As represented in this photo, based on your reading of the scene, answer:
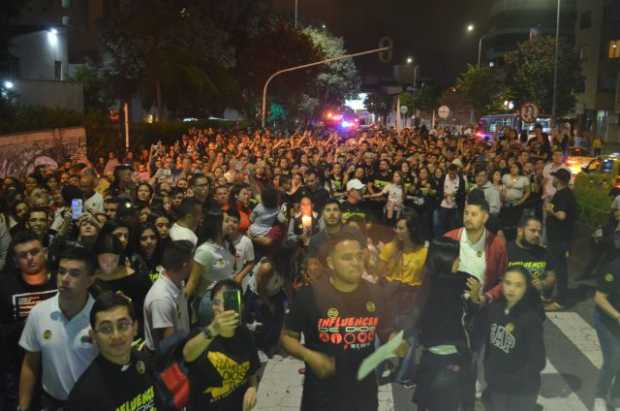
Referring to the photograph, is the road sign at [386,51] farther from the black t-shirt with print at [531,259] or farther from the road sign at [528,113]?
the black t-shirt with print at [531,259]

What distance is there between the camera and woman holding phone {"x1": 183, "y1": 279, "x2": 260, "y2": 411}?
3.68 metres

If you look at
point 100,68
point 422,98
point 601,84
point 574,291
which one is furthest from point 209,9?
point 422,98

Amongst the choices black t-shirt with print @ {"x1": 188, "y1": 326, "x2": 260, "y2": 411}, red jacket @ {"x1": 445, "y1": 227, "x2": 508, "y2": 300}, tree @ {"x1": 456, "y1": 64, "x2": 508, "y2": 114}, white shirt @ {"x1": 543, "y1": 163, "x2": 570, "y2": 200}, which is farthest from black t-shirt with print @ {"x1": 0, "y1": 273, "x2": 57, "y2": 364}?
tree @ {"x1": 456, "y1": 64, "x2": 508, "y2": 114}

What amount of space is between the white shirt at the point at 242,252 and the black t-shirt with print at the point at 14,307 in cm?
209

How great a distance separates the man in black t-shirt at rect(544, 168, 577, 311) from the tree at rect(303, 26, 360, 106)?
1695 inches

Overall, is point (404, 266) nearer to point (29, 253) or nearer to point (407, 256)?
point (407, 256)

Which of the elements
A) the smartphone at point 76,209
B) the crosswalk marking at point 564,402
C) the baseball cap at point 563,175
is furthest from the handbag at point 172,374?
the baseball cap at point 563,175

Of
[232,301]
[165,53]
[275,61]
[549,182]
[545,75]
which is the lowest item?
[232,301]

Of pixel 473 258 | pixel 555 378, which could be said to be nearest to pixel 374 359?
pixel 473 258

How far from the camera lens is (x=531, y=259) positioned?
18.9 feet

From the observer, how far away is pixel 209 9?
33.8 m

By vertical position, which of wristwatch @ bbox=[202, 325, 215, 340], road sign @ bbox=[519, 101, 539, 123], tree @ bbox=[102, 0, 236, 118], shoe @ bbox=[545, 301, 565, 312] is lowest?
shoe @ bbox=[545, 301, 565, 312]

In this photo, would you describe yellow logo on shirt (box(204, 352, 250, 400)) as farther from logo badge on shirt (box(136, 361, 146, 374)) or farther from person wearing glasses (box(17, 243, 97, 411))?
person wearing glasses (box(17, 243, 97, 411))

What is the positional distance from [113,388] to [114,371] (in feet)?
0.29
